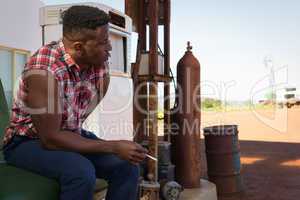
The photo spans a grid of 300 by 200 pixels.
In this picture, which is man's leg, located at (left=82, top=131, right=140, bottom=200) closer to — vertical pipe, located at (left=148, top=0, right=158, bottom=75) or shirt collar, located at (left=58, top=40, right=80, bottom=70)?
shirt collar, located at (left=58, top=40, right=80, bottom=70)

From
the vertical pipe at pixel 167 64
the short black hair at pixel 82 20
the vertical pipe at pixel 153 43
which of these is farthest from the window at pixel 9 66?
the short black hair at pixel 82 20

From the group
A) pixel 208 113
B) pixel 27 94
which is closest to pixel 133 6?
pixel 27 94

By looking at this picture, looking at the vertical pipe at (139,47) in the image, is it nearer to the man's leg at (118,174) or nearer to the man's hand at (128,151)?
the man's leg at (118,174)

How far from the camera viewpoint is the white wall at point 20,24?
5.05m

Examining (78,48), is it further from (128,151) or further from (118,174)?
(118,174)

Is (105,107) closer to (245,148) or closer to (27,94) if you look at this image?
(27,94)

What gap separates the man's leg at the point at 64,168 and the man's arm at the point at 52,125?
0.05 m

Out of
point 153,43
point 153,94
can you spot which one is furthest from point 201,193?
point 153,43

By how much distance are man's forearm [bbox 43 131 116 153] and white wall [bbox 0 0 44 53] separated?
3632mm

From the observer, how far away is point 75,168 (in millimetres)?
1684

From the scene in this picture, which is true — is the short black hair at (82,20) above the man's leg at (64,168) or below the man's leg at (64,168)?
above

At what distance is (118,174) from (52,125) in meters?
0.42

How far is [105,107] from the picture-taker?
356 centimetres

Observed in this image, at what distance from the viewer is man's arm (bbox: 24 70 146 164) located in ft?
5.61
